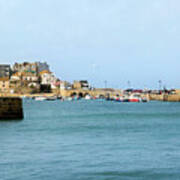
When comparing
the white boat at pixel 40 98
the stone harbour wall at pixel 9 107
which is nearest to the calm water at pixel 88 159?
the stone harbour wall at pixel 9 107

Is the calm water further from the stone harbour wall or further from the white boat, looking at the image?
the white boat

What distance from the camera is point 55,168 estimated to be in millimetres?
19969

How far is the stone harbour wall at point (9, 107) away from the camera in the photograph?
4300 cm

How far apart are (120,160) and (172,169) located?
287 cm

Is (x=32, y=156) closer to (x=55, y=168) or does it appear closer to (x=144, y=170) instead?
(x=55, y=168)

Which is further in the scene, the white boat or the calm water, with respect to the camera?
the white boat

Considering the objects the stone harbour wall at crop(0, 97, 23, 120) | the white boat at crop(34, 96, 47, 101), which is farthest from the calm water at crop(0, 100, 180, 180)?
the white boat at crop(34, 96, 47, 101)

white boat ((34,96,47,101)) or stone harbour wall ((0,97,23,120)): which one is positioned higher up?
stone harbour wall ((0,97,23,120))

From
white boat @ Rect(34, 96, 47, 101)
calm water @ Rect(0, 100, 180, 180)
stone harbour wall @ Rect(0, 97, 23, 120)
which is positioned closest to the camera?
calm water @ Rect(0, 100, 180, 180)

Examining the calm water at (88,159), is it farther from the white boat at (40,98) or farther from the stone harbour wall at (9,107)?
the white boat at (40,98)

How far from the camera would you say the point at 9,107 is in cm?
4419

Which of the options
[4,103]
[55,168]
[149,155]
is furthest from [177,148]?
[4,103]

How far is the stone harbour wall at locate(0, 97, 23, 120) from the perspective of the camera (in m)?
43.0

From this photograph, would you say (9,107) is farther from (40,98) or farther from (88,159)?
(40,98)
